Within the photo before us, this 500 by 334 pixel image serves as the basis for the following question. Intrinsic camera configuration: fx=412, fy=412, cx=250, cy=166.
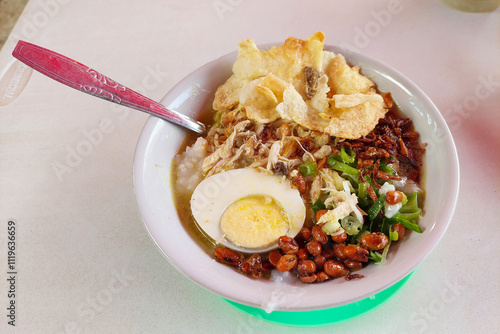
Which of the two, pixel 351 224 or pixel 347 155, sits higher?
pixel 347 155

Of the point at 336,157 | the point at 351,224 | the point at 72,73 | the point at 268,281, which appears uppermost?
the point at 72,73

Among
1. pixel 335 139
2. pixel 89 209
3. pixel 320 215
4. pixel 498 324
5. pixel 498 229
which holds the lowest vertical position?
pixel 498 324

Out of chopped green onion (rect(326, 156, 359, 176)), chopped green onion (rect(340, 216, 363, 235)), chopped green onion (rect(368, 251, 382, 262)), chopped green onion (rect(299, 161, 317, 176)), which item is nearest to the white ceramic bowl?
chopped green onion (rect(368, 251, 382, 262))

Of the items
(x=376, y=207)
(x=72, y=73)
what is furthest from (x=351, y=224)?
(x=72, y=73)

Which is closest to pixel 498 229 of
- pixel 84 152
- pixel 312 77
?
pixel 312 77

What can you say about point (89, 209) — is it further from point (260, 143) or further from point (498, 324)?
point (498, 324)

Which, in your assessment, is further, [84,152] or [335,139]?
[84,152]

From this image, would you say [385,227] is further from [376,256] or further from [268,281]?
[268,281]
